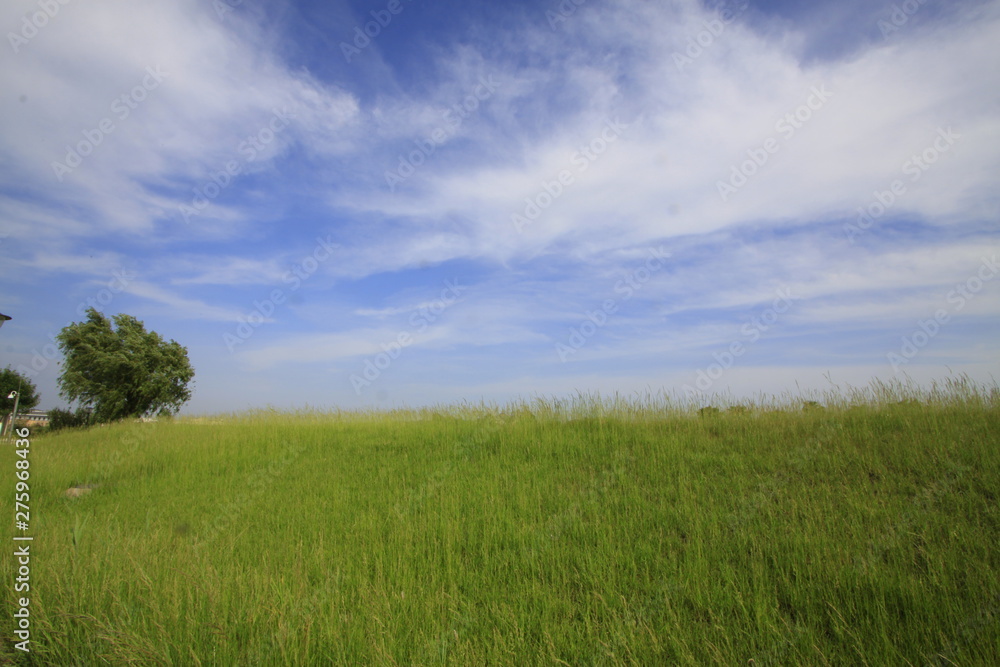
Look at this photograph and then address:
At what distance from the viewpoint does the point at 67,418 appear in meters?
29.9

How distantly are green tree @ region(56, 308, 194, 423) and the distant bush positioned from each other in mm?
745

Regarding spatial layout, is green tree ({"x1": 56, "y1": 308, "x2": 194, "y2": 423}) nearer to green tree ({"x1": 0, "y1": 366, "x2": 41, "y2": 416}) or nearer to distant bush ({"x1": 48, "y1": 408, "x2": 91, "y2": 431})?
distant bush ({"x1": 48, "y1": 408, "x2": 91, "y2": 431})

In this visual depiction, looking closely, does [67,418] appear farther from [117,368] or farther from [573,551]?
[573,551]

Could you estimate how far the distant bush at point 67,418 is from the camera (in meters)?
28.5

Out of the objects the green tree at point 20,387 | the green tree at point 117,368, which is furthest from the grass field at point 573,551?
the green tree at point 20,387

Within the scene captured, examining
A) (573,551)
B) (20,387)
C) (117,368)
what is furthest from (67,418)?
(573,551)

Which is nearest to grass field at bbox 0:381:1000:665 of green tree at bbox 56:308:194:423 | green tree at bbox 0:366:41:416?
green tree at bbox 56:308:194:423

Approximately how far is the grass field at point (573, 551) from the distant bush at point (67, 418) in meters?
20.1

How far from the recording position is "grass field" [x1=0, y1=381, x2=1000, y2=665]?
185 inches

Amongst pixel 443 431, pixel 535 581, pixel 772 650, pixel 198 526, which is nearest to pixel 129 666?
pixel 535 581

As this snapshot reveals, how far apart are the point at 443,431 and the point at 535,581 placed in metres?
8.31

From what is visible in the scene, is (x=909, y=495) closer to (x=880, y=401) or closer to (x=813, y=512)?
(x=813, y=512)

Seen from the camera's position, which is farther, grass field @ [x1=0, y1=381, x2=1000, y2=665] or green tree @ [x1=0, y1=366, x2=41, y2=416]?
green tree @ [x1=0, y1=366, x2=41, y2=416]

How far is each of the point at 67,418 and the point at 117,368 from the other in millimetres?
5622
